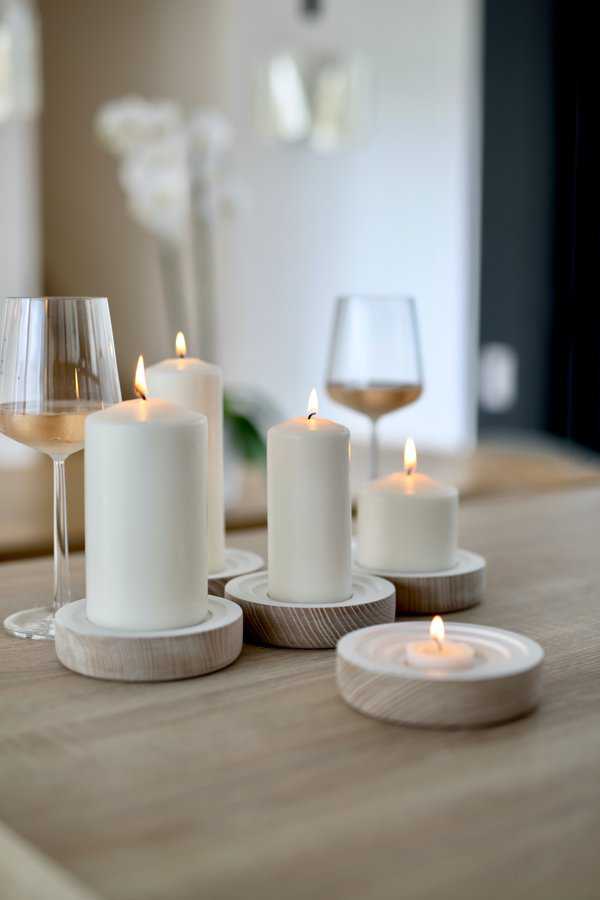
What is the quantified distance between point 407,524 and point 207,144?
4.23ft

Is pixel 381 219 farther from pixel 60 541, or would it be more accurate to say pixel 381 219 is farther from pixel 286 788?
pixel 286 788

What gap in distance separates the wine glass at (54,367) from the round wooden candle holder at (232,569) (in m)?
0.19

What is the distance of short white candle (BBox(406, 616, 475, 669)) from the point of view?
2.28 feet

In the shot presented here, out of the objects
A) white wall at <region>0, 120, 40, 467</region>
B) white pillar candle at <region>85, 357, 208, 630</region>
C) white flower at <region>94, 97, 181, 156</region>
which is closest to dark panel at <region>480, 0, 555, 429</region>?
white wall at <region>0, 120, 40, 467</region>

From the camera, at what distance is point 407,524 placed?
948mm

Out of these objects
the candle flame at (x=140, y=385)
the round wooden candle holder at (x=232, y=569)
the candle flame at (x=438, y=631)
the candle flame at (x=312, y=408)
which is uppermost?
the candle flame at (x=140, y=385)

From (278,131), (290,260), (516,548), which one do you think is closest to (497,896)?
(516,548)

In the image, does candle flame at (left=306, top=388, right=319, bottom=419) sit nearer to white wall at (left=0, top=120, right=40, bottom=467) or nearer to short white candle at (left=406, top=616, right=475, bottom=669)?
short white candle at (left=406, top=616, right=475, bottom=669)

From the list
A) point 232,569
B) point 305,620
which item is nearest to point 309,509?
point 305,620

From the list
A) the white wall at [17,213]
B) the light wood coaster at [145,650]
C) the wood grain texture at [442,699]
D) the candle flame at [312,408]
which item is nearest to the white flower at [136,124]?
the candle flame at [312,408]

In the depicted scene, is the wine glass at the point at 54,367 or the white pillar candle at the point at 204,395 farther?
→ the white pillar candle at the point at 204,395

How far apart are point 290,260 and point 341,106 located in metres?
0.86

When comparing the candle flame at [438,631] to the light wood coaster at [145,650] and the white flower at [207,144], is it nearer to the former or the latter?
the light wood coaster at [145,650]

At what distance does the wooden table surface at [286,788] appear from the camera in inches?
19.3
